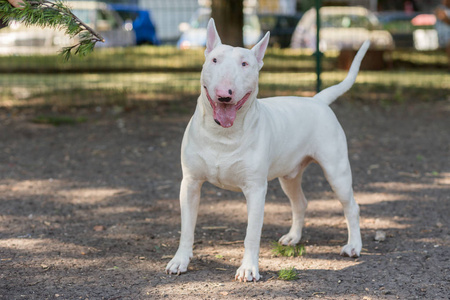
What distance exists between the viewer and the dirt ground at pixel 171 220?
362 centimetres

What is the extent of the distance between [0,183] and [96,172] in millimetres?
919

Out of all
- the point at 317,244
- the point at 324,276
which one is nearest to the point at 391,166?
the point at 317,244

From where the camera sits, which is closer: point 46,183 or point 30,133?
point 46,183

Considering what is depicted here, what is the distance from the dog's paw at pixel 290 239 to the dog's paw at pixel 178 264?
84 cm

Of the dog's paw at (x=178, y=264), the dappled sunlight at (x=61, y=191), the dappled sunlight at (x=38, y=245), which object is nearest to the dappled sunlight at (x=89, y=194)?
the dappled sunlight at (x=61, y=191)

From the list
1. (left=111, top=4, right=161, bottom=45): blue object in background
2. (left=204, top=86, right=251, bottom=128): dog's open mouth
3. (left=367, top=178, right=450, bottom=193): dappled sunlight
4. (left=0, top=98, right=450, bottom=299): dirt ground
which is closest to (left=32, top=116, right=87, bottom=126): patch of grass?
(left=0, top=98, right=450, bottom=299): dirt ground

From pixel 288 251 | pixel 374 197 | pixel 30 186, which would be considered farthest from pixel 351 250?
pixel 30 186

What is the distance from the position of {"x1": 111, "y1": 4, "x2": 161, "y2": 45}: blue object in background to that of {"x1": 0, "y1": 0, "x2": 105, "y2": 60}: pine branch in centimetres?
1047

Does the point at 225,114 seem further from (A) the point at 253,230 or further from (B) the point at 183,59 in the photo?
(B) the point at 183,59

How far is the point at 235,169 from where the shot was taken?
3.57 meters

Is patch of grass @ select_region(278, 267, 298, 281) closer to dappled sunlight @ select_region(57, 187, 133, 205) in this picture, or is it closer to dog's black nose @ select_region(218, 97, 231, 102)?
dog's black nose @ select_region(218, 97, 231, 102)

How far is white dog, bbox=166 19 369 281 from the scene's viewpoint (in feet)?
11.0

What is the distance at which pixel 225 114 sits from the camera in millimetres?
3334

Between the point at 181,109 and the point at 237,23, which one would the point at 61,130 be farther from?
the point at 237,23
